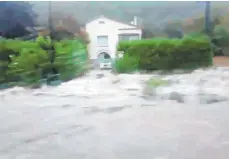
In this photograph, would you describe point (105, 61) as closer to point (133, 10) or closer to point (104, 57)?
point (104, 57)

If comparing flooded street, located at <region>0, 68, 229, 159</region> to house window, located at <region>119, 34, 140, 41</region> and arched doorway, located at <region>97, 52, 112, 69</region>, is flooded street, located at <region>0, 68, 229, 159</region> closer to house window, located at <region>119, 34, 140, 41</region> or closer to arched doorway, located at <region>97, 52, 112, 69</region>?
arched doorway, located at <region>97, 52, 112, 69</region>

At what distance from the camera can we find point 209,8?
179 cm

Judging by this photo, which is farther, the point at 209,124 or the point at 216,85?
the point at 216,85

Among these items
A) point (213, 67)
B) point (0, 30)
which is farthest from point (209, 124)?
point (0, 30)

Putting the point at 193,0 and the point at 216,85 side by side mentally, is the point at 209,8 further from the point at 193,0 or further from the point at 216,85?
the point at 216,85

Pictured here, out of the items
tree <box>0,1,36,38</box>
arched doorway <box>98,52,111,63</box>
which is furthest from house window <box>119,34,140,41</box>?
tree <box>0,1,36,38</box>

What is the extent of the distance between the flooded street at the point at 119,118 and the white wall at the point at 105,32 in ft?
0.37

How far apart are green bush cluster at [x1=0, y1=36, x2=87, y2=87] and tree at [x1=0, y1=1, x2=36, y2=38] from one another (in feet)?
0.15

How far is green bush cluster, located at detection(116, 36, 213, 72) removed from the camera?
5.87 ft

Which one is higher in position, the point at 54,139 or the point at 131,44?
the point at 131,44

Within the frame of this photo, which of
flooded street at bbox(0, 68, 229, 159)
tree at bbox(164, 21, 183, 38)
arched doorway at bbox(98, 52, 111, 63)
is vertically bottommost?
flooded street at bbox(0, 68, 229, 159)

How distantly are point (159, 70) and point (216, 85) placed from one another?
0.28 metres

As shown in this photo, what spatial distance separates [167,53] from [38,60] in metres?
0.63

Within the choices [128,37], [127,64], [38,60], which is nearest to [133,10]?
[128,37]
